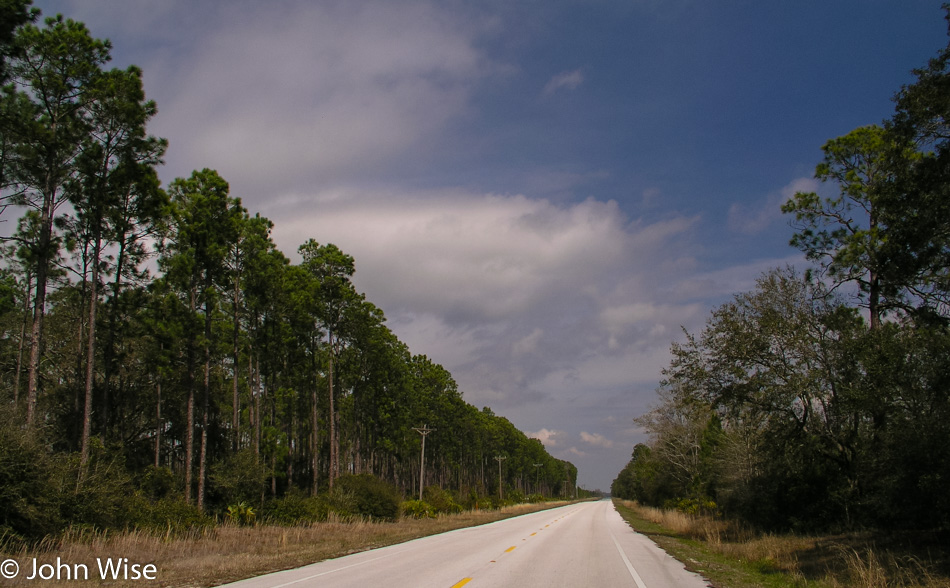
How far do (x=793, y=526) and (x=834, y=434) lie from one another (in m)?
4.30

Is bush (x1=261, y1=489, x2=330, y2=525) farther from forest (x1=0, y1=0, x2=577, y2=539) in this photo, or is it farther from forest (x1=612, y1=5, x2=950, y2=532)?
forest (x1=612, y1=5, x2=950, y2=532)

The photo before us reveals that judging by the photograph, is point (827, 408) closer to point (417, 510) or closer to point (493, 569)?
point (493, 569)

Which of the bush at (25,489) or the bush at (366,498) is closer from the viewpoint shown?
the bush at (25,489)

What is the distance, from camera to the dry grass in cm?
1099

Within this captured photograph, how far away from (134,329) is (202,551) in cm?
1891

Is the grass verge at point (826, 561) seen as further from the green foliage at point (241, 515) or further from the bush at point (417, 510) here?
the bush at point (417, 510)

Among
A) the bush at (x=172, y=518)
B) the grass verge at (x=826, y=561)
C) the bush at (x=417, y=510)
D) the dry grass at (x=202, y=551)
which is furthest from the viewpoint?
the bush at (x=417, y=510)

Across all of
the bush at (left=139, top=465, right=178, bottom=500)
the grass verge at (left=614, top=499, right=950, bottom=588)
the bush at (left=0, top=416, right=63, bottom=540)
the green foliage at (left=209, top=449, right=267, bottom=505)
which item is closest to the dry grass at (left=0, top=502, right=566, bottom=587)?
the bush at (left=0, top=416, right=63, bottom=540)

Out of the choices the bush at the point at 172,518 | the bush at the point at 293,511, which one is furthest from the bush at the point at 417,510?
the bush at the point at 172,518

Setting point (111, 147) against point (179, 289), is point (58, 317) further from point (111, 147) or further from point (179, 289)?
point (111, 147)

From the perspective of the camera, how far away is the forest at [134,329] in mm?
18844

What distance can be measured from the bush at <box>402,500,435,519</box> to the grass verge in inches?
806

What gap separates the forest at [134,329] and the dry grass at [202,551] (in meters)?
1.27

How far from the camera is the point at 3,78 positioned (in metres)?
14.6
